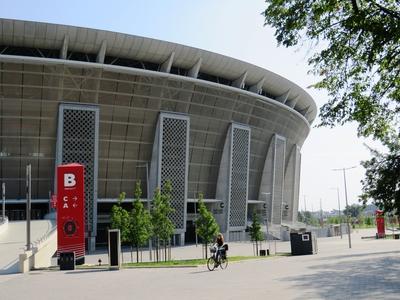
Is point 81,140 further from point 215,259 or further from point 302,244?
point 215,259

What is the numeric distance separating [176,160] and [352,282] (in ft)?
123

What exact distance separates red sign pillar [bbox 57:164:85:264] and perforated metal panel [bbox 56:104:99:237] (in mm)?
21060

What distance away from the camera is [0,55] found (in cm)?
4128

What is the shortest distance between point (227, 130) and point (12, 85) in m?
24.1

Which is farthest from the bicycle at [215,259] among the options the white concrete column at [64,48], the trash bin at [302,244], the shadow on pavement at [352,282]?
the white concrete column at [64,48]

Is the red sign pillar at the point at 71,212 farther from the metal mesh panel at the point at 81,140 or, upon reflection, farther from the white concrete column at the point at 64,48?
the white concrete column at the point at 64,48

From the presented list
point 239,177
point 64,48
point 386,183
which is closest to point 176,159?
point 239,177

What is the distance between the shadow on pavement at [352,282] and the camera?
11289 millimetres

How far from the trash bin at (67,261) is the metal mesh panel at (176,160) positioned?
27.7 meters

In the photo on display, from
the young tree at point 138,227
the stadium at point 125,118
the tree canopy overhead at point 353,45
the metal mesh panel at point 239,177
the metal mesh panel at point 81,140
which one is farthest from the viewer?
the metal mesh panel at point 239,177

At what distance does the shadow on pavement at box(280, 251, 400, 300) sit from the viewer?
37.0ft

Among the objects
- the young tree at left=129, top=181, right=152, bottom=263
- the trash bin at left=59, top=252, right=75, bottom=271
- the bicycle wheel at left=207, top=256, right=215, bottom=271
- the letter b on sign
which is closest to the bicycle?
the bicycle wheel at left=207, top=256, right=215, bottom=271

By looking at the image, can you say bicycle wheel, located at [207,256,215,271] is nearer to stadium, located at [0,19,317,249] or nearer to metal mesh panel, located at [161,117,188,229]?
stadium, located at [0,19,317,249]

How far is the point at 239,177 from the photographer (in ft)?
187
